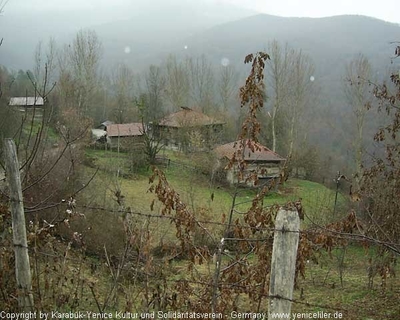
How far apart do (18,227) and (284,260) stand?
2.09 metres

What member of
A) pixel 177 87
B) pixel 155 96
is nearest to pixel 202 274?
pixel 155 96

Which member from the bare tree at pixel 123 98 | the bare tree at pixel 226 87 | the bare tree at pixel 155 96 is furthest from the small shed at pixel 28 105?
the bare tree at pixel 226 87

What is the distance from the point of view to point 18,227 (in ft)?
10.4

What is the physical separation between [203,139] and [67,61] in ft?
75.0

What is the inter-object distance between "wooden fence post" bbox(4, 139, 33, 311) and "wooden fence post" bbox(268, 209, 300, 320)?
1.97 metres

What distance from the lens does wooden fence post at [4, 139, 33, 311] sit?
3158 millimetres

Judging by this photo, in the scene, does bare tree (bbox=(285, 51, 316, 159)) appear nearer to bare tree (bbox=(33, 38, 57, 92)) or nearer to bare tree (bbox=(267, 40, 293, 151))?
bare tree (bbox=(267, 40, 293, 151))

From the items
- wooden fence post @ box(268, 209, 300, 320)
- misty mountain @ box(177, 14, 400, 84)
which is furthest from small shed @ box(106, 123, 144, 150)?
misty mountain @ box(177, 14, 400, 84)

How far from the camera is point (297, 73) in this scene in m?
34.0

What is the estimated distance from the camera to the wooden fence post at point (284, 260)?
7.86 feet

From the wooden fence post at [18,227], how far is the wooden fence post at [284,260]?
1967 millimetres

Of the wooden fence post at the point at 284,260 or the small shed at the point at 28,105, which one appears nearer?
the wooden fence post at the point at 284,260

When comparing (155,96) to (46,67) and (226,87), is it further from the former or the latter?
(46,67)

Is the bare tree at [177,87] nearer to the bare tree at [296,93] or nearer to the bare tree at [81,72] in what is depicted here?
the bare tree at [81,72]
